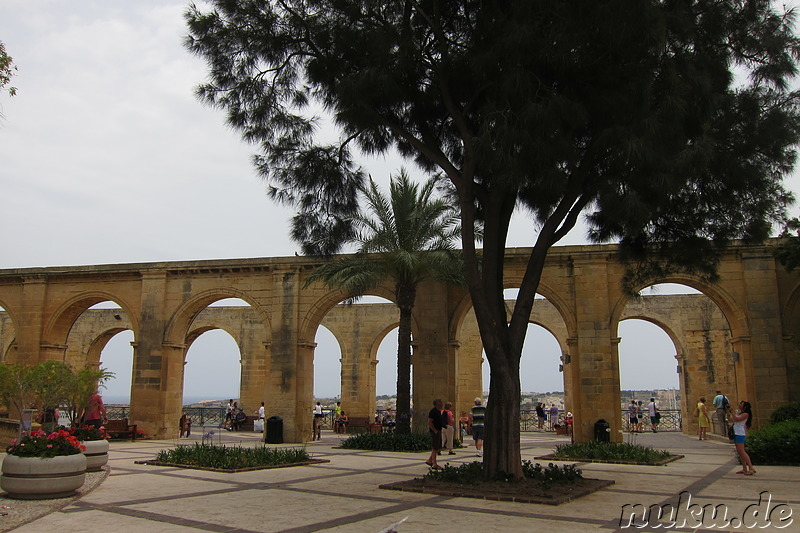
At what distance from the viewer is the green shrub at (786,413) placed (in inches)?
597

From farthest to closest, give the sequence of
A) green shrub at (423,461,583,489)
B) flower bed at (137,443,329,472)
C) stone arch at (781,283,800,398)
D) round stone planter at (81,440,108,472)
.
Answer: stone arch at (781,283,800,398) → flower bed at (137,443,329,472) → round stone planter at (81,440,108,472) → green shrub at (423,461,583,489)

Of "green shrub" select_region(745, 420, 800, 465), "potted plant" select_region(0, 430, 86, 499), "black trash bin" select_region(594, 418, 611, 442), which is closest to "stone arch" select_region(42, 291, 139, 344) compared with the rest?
"potted plant" select_region(0, 430, 86, 499)

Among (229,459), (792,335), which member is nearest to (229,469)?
(229,459)

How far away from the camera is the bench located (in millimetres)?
19891

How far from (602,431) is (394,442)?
5.31 meters

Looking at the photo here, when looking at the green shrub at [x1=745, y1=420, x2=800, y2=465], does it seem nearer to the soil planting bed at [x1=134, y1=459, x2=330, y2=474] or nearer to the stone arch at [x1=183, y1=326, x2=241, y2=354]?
the soil planting bed at [x1=134, y1=459, x2=330, y2=474]

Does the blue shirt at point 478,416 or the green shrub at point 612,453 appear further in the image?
the blue shirt at point 478,416

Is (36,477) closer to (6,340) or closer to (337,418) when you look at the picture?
(337,418)

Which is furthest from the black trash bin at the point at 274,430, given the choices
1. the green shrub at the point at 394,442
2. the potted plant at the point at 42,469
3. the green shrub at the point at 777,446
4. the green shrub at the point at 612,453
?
the green shrub at the point at 777,446

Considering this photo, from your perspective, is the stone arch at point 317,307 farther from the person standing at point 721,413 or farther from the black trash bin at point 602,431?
the person standing at point 721,413

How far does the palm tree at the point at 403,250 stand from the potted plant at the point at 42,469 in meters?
9.03

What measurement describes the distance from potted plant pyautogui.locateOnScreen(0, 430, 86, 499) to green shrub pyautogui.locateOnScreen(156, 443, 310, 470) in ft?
11.2

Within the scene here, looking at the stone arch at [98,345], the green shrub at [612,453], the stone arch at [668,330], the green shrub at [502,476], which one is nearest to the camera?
the green shrub at [502,476]

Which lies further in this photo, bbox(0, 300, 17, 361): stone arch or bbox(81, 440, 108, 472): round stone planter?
bbox(0, 300, 17, 361): stone arch
